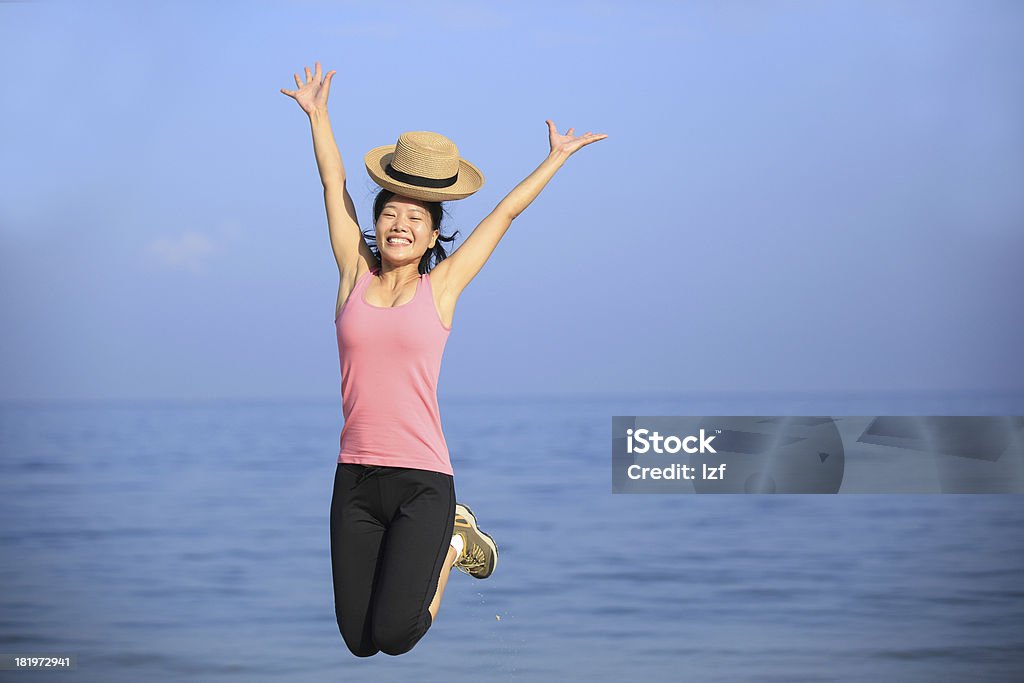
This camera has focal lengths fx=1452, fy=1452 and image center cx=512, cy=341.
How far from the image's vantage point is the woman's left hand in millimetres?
4000

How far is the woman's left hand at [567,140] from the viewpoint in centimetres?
400

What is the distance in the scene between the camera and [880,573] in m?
9.59

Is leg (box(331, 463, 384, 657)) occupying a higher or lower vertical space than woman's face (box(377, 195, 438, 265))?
lower

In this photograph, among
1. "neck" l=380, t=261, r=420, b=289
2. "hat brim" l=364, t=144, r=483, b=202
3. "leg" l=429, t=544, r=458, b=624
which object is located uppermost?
"hat brim" l=364, t=144, r=483, b=202

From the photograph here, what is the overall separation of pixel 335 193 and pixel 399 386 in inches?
25.0

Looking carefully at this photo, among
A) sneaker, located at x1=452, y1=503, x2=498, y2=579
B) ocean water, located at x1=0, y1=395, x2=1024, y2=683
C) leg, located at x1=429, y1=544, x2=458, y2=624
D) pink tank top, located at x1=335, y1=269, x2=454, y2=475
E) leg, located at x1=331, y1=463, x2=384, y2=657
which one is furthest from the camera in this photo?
ocean water, located at x1=0, y1=395, x2=1024, y2=683

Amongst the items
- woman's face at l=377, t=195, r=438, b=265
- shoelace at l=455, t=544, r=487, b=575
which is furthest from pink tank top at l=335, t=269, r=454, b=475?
shoelace at l=455, t=544, r=487, b=575

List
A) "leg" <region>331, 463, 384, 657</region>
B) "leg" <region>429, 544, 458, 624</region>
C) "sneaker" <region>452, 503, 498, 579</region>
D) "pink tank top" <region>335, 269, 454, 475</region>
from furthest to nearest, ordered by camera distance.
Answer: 1. "sneaker" <region>452, 503, 498, 579</region>
2. "leg" <region>429, 544, 458, 624</region>
3. "leg" <region>331, 463, 384, 657</region>
4. "pink tank top" <region>335, 269, 454, 475</region>

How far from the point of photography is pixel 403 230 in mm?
3883

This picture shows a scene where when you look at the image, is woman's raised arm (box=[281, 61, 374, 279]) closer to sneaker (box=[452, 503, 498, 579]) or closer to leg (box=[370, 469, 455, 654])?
leg (box=[370, 469, 455, 654])

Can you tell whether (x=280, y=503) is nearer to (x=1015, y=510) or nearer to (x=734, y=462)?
(x=734, y=462)

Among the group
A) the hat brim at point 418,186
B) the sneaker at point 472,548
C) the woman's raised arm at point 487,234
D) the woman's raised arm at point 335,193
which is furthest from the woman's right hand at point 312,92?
the sneaker at point 472,548

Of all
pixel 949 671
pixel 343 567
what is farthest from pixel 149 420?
pixel 343 567

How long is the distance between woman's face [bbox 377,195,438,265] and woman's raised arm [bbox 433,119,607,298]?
8cm
